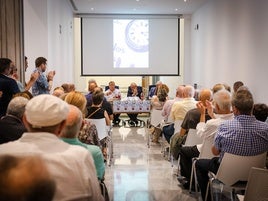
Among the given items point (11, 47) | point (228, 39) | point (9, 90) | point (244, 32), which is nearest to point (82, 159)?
point (9, 90)

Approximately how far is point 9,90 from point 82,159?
2.64 m

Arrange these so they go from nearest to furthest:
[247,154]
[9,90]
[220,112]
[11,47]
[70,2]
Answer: [247,154] → [220,112] → [9,90] → [11,47] → [70,2]

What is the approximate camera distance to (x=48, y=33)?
772cm

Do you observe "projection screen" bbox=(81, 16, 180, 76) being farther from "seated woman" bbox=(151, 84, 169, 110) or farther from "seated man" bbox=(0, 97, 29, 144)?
"seated man" bbox=(0, 97, 29, 144)

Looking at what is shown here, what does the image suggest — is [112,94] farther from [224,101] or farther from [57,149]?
[57,149]

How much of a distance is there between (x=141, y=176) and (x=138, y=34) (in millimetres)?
7965

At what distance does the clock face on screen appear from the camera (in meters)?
12.7

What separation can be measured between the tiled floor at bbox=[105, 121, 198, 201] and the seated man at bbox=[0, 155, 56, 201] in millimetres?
3528

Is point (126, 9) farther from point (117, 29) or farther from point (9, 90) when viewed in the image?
point (9, 90)

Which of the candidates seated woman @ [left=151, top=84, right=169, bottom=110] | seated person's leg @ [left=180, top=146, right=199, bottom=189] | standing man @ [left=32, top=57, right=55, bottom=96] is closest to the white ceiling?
seated woman @ [left=151, top=84, right=169, bottom=110]

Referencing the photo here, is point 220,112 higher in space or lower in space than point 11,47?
lower

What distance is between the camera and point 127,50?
12.6 m

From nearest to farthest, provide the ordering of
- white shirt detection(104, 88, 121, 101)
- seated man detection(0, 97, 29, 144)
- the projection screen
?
seated man detection(0, 97, 29, 144) → white shirt detection(104, 88, 121, 101) → the projection screen

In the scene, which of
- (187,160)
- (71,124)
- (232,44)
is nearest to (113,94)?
(232,44)
